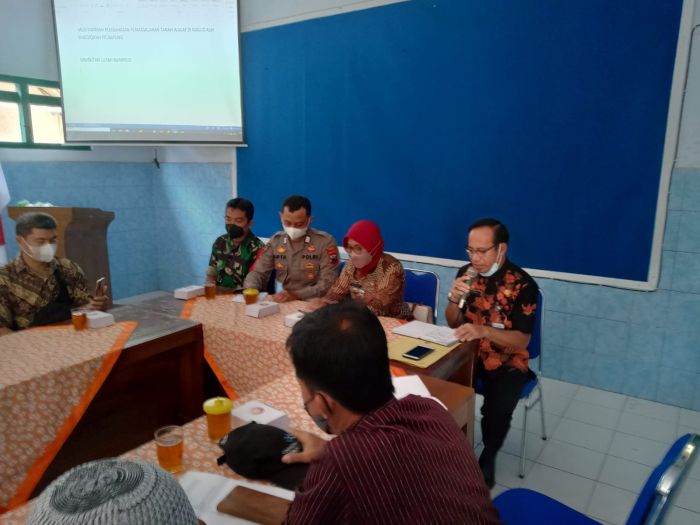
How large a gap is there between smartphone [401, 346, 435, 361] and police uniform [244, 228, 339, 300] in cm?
134

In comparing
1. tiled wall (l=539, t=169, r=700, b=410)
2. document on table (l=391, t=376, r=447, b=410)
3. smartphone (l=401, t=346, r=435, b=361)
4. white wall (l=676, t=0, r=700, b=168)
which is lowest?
tiled wall (l=539, t=169, r=700, b=410)

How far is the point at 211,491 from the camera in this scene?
1.08 metres

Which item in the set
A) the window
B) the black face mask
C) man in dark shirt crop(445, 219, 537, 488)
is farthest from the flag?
man in dark shirt crop(445, 219, 537, 488)

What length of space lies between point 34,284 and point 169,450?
181 cm

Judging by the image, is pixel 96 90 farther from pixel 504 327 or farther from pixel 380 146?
pixel 504 327

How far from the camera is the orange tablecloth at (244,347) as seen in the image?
2.11 meters

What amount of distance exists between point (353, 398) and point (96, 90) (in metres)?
4.76

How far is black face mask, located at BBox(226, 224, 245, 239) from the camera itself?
3.43m

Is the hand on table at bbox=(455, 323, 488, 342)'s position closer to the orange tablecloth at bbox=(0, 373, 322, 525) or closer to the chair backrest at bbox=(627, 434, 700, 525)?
the orange tablecloth at bbox=(0, 373, 322, 525)

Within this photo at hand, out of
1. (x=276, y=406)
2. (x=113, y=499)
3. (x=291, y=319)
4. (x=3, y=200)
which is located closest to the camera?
(x=113, y=499)

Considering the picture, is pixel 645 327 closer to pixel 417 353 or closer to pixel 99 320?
pixel 417 353

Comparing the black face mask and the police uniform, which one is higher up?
the black face mask

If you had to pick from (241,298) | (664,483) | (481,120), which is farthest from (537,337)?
(481,120)

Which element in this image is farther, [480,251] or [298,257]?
[298,257]
